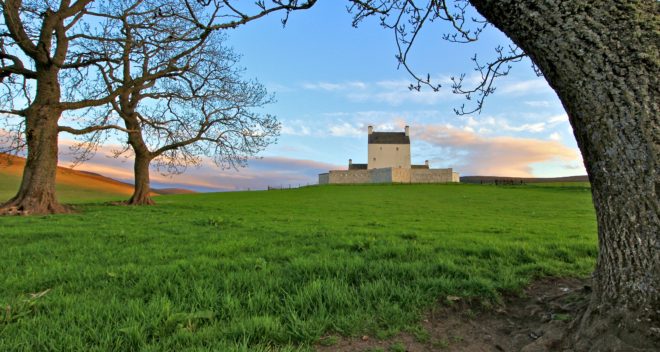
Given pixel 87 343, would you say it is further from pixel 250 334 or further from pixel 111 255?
pixel 111 255

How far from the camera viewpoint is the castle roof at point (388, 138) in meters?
78.4

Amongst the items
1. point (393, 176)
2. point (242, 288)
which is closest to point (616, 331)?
point (242, 288)

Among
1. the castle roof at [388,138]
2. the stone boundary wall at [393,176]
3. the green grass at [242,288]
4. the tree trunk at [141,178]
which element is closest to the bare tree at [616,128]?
the green grass at [242,288]

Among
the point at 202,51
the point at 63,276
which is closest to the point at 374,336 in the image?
the point at 63,276

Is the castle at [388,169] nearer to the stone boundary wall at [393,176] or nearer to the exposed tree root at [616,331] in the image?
the stone boundary wall at [393,176]

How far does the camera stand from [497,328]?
331cm

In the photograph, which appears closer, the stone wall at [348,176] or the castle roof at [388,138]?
the stone wall at [348,176]

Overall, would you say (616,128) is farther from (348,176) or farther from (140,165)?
(348,176)

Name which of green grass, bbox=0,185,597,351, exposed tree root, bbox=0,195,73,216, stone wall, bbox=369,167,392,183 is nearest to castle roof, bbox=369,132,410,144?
stone wall, bbox=369,167,392,183

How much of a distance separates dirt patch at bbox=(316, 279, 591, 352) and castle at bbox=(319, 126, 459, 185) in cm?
6490

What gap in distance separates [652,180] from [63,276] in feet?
20.9

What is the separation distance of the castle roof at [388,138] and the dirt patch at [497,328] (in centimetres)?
7569

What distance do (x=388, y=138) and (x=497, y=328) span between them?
254 ft

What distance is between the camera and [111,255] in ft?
19.9
